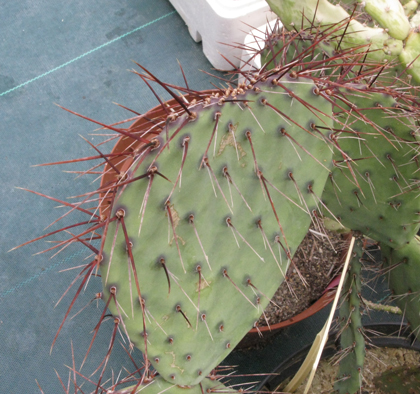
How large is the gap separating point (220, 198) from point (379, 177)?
15.9 inches

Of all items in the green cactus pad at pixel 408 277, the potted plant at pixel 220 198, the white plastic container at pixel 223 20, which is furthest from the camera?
the white plastic container at pixel 223 20

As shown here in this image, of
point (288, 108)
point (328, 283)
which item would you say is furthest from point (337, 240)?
point (288, 108)

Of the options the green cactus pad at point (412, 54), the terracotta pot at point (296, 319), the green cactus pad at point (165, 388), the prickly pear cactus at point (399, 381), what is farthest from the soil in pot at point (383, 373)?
the green cactus pad at point (412, 54)

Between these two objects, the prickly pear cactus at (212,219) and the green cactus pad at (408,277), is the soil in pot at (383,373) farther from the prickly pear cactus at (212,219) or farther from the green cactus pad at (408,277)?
the prickly pear cactus at (212,219)

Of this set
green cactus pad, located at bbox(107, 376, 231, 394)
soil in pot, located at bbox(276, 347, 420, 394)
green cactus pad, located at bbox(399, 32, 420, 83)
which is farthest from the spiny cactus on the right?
green cactus pad, located at bbox(107, 376, 231, 394)

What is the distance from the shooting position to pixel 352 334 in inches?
34.9

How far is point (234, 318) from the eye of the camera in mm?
739

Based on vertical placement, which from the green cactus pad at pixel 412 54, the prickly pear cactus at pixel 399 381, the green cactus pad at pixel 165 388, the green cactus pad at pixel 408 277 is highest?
the green cactus pad at pixel 412 54

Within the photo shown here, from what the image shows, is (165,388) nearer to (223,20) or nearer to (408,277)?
(408,277)

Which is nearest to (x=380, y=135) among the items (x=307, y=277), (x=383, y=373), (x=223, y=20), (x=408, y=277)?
(x=408, y=277)

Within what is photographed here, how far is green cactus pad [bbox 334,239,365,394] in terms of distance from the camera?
85 cm

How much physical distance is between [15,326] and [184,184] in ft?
3.05

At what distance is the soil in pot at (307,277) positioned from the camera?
1.12 meters

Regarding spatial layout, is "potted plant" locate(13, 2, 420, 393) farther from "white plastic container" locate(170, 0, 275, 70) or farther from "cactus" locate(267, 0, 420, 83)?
"white plastic container" locate(170, 0, 275, 70)
